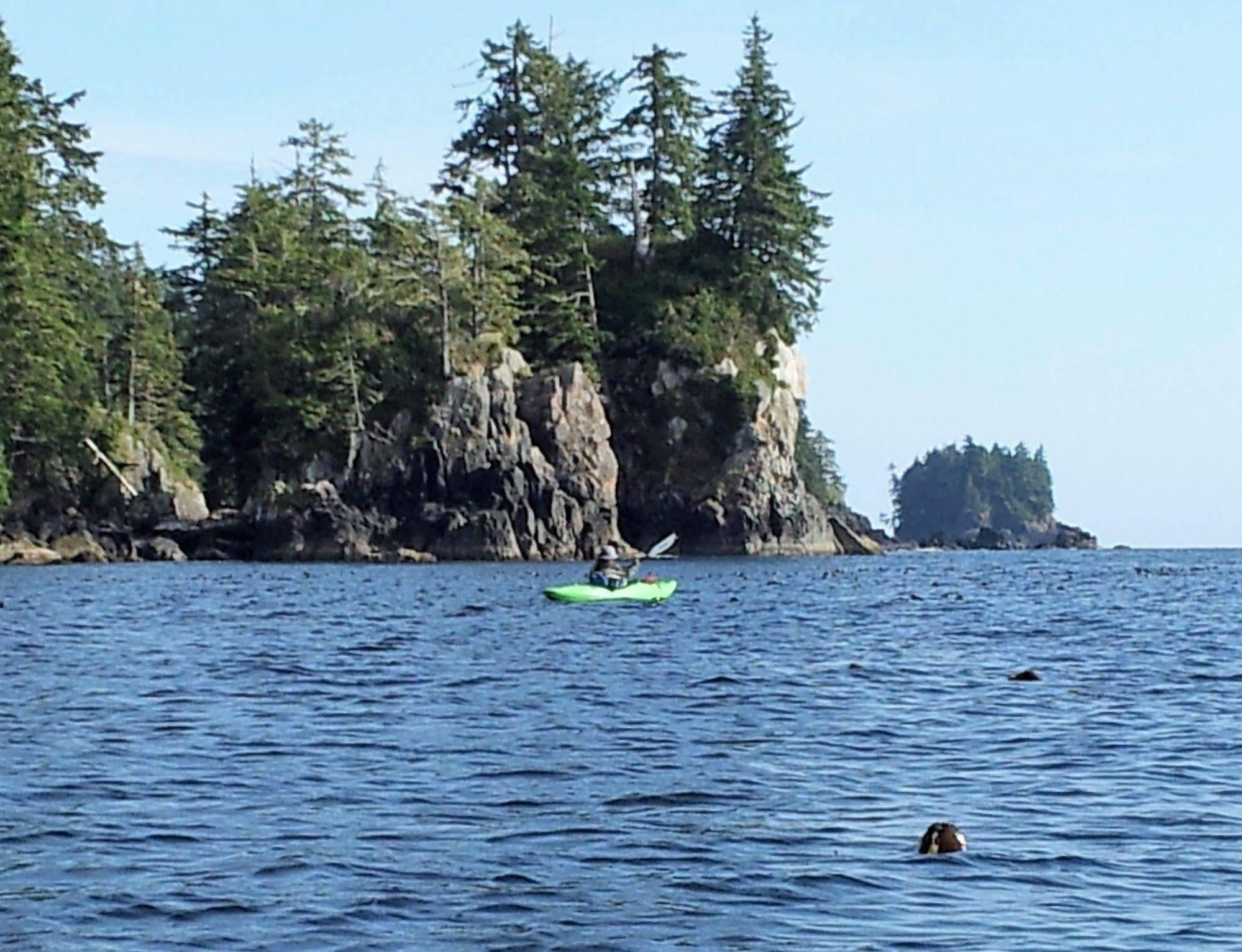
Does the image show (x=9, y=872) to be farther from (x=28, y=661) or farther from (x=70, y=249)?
(x=70, y=249)

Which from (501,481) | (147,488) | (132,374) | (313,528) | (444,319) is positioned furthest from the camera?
(444,319)

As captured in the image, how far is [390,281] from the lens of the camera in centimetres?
9544

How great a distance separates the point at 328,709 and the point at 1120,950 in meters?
14.9

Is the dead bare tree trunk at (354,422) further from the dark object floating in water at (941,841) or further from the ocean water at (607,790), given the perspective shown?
the dark object floating in water at (941,841)

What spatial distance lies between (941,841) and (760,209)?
299ft

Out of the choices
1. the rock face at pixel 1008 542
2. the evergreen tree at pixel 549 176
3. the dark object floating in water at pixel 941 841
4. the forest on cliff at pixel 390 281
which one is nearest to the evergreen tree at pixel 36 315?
the forest on cliff at pixel 390 281

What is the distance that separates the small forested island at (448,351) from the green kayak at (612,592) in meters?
33.4

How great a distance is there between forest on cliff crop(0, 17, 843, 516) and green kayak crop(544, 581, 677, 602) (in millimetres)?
36839

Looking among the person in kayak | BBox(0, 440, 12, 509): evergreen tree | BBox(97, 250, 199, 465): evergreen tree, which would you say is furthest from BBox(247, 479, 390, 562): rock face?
the person in kayak

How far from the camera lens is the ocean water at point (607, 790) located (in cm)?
1343

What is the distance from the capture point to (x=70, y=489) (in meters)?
85.6

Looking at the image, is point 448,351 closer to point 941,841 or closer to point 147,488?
point 147,488

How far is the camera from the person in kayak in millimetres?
52094

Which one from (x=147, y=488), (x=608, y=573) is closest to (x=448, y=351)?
(x=147, y=488)
